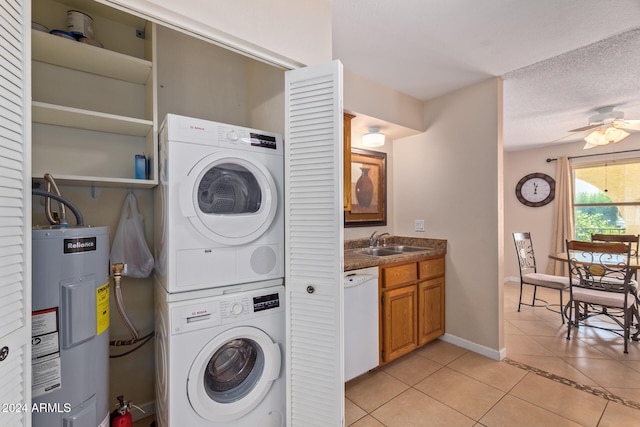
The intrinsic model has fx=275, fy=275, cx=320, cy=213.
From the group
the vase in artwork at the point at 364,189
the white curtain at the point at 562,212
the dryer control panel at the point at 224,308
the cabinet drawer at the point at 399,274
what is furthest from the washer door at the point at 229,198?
the white curtain at the point at 562,212

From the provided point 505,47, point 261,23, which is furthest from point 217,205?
point 505,47

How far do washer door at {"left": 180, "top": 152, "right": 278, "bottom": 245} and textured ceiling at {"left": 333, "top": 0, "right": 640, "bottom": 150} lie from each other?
114 cm

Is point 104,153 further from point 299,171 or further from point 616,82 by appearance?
point 616,82

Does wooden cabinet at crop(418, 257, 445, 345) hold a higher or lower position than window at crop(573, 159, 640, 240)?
lower

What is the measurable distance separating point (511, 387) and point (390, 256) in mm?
1245

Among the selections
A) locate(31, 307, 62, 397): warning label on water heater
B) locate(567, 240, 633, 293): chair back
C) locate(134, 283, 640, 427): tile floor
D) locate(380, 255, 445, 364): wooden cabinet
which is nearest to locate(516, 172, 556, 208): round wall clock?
locate(567, 240, 633, 293): chair back

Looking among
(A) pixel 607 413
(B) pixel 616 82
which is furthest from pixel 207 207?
(B) pixel 616 82

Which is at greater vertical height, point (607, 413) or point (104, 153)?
point (104, 153)

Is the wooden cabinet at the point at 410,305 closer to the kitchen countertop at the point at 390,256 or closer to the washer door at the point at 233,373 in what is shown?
the kitchen countertop at the point at 390,256

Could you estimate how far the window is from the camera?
3932mm

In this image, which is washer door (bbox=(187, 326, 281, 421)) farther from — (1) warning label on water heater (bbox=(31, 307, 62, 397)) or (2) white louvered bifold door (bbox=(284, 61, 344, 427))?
(1) warning label on water heater (bbox=(31, 307, 62, 397))

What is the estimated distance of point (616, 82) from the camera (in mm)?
2449

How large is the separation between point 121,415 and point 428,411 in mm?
1769

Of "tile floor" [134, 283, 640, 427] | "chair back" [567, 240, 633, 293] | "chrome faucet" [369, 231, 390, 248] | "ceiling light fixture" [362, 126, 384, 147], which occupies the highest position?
"ceiling light fixture" [362, 126, 384, 147]
